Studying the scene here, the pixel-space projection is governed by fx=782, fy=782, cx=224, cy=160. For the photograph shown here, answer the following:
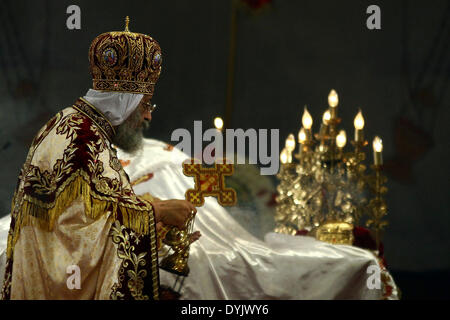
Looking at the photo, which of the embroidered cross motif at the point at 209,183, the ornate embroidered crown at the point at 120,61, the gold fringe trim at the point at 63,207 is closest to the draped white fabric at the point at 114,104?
the ornate embroidered crown at the point at 120,61

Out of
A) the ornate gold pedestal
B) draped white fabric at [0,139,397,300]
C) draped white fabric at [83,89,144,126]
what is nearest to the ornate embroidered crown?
draped white fabric at [83,89,144,126]

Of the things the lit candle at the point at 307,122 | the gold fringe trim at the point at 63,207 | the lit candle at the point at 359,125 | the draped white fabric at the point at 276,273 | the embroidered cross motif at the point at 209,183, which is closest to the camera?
the gold fringe trim at the point at 63,207

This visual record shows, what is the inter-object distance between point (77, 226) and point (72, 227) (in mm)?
20

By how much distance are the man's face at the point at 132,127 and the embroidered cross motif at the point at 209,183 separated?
0.99ft

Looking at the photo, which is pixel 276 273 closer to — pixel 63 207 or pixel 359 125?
pixel 359 125

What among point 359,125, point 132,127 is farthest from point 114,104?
point 359,125

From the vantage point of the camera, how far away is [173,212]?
3332 millimetres

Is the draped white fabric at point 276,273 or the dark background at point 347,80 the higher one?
the dark background at point 347,80

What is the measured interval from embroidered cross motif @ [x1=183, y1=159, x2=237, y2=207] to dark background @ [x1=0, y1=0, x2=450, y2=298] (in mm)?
3316

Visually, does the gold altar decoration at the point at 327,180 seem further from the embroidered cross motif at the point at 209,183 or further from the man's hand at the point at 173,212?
the man's hand at the point at 173,212

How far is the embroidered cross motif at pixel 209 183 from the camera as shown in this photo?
364 cm

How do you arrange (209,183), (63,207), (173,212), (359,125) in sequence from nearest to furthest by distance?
(63,207) → (173,212) → (209,183) → (359,125)

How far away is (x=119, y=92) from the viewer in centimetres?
334

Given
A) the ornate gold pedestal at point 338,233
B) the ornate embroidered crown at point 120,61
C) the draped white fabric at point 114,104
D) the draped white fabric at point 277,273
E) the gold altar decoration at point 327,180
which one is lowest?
the draped white fabric at point 277,273
